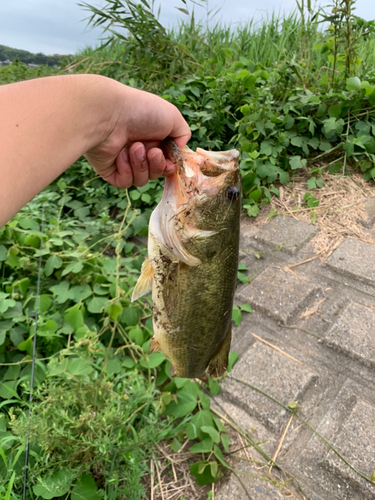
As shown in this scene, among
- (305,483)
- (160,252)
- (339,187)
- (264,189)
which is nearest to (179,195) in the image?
(160,252)

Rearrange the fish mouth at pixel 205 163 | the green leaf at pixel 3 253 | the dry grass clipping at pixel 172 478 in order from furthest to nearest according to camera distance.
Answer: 1. the green leaf at pixel 3 253
2. the dry grass clipping at pixel 172 478
3. the fish mouth at pixel 205 163

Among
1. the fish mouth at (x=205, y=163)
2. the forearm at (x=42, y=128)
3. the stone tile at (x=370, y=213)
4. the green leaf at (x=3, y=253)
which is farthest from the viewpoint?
the stone tile at (x=370, y=213)

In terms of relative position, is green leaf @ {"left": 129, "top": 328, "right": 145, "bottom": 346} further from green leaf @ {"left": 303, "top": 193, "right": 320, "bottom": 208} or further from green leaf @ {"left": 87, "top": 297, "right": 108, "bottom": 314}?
green leaf @ {"left": 303, "top": 193, "right": 320, "bottom": 208}

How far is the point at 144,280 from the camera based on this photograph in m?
1.47

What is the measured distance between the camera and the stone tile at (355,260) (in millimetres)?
2789

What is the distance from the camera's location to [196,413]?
1883 millimetres

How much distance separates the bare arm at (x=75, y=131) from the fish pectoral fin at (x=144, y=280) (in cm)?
43

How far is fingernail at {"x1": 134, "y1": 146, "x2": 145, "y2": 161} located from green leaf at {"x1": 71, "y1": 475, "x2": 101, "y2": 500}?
150 cm

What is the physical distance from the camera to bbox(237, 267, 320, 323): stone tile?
2572 mm

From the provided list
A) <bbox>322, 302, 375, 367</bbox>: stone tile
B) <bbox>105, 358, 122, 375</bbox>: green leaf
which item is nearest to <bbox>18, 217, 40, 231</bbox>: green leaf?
<bbox>105, 358, 122, 375</bbox>: green leaf

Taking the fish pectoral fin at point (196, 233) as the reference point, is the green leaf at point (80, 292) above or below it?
below

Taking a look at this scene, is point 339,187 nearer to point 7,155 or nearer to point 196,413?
point 196,413

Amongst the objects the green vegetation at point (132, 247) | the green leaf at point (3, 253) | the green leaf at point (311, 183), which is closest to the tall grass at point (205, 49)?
the green vegetation at point (132, 247)

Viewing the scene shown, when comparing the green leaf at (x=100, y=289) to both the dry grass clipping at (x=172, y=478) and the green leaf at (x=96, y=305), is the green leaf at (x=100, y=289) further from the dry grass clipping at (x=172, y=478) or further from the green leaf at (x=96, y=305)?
the dry grass clipping at (x=172, y=478)
